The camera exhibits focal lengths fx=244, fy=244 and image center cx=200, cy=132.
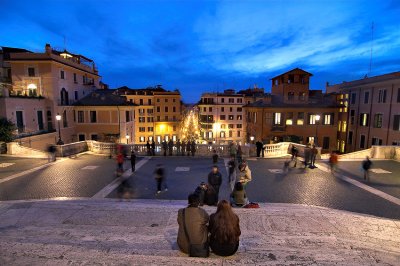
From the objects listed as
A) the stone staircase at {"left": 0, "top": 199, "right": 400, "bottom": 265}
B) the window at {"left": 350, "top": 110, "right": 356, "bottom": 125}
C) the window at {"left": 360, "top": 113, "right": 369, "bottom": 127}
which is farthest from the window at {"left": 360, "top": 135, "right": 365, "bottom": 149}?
the stone staircase at {"left": 0, "top": 199, "right": 400, "bottom": 265}

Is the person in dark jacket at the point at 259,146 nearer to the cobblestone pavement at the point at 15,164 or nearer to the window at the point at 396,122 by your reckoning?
A: the cobblestone pavement at the point at 15,164

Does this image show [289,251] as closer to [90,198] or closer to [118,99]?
[90,198]

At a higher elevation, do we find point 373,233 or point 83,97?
point 83,97

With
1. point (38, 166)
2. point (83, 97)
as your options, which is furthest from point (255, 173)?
point (83, 97)

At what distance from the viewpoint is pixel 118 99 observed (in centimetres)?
3925

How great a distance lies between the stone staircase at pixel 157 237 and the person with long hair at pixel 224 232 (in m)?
0.19

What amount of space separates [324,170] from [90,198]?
47.5 feet

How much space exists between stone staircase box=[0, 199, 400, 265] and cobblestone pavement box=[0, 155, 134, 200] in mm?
2319

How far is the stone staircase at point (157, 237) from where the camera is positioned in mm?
4480

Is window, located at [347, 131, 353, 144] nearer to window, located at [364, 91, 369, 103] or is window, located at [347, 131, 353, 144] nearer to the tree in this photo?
window, located at [364, 91, 369, 103]

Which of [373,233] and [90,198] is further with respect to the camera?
[90,198]

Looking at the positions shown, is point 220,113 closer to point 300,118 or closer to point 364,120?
point 300,118

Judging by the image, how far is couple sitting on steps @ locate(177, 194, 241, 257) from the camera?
4.68 m

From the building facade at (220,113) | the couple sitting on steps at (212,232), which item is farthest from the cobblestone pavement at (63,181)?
the building facade at (220,113)
